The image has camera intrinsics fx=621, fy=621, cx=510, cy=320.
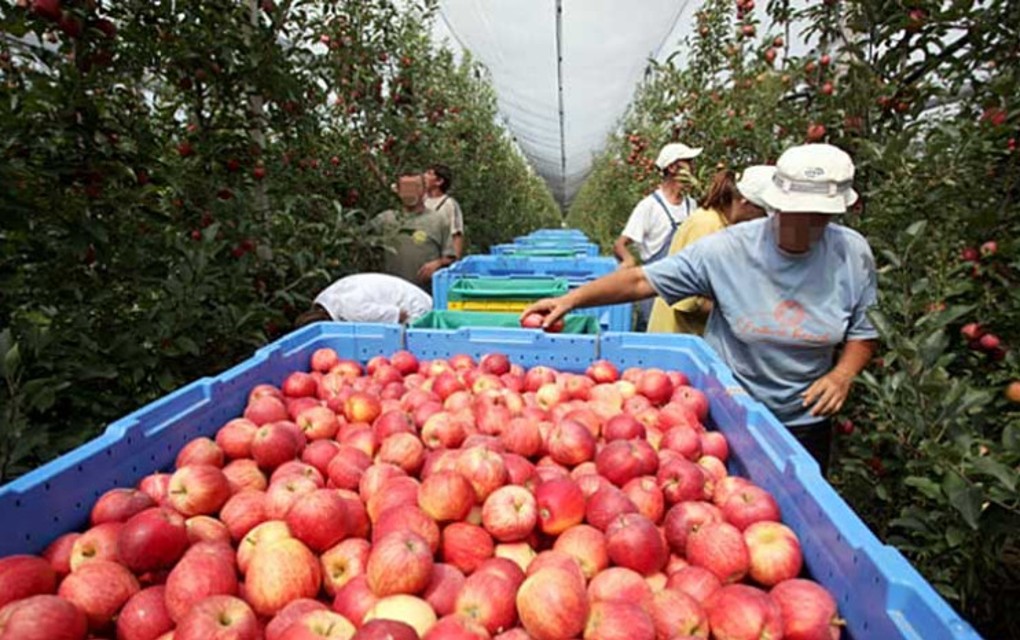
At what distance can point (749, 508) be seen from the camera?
1469 mm

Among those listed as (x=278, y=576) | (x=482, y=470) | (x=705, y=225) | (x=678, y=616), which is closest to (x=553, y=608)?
(x=678, y=616)

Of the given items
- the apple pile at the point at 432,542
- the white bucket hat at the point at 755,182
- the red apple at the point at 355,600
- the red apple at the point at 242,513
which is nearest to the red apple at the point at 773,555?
the apple pile at the point at 432,542

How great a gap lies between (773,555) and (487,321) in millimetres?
1901

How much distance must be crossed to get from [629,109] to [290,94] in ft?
46.1

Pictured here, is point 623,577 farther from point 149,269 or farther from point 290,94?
point 290,94

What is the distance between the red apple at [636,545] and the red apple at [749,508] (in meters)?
0.21

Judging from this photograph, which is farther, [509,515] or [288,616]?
[509,515]

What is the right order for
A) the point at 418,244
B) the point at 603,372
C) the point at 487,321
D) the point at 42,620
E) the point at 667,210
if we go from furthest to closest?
1. the point at 418,244
2. the point at 667,210
3. the point at 487,321
4. the point at 603,372
5. the point at 42,620

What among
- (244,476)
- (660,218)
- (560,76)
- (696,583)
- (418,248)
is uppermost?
(560,76)

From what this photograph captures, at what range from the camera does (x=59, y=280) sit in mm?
2125

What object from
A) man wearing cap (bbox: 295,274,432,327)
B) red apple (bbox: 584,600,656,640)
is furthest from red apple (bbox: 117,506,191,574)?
man wearing cap (bbox: 295,274,432,327)

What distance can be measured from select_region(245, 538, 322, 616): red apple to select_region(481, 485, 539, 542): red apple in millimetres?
391

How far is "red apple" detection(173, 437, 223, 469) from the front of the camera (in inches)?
64.9

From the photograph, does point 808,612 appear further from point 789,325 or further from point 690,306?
point 690,306
